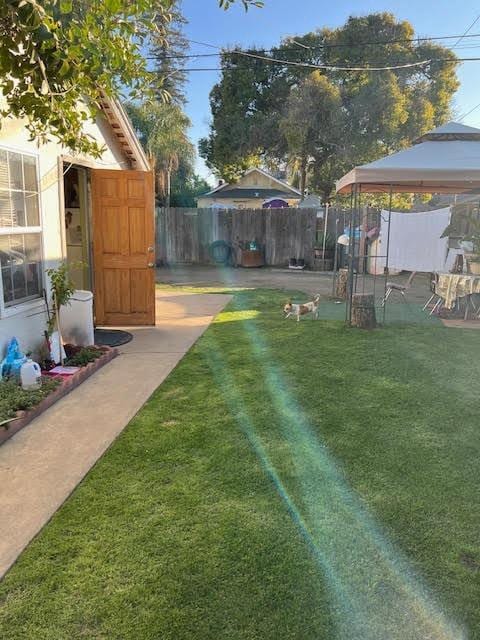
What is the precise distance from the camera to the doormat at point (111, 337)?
5.87 meters

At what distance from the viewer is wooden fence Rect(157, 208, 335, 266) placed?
14875 millimetres

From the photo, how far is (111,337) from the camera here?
6.18 meters

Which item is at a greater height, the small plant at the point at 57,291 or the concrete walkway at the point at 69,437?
the small plant at the point at 57,291

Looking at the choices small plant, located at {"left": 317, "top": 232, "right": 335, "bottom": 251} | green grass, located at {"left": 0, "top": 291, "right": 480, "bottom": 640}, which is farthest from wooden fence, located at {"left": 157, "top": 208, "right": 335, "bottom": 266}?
→ green grass, located at {"left": 0, "top": 291, "right": 480, "bottom": 640}

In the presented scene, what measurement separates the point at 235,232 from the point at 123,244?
9174 millimetres

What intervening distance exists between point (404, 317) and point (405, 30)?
15300mm

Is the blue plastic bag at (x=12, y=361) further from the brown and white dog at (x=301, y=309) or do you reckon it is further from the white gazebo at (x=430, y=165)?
the white gazebo at (x=430, y=165)

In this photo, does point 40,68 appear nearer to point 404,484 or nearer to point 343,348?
point 404,484

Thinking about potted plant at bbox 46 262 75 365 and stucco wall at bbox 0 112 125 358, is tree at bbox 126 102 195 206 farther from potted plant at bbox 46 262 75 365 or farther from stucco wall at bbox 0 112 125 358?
potted plant at bbox 46 262 75 365

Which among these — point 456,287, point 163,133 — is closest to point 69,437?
point 456,287

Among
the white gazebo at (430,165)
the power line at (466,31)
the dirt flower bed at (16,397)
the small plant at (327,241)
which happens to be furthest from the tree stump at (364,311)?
the power line at (466,31)

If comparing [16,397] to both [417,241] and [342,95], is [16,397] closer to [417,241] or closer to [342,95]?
[417,241]

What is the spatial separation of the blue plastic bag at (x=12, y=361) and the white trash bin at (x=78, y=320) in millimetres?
1114

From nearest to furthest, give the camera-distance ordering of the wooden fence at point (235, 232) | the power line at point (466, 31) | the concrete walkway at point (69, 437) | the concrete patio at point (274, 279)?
1. the concrete walkway at point (69, 437)
2. the concrete patio at point (274, 279)
3. the power line at point (466, 31)
4. the wooden fence at point (235, 232)
